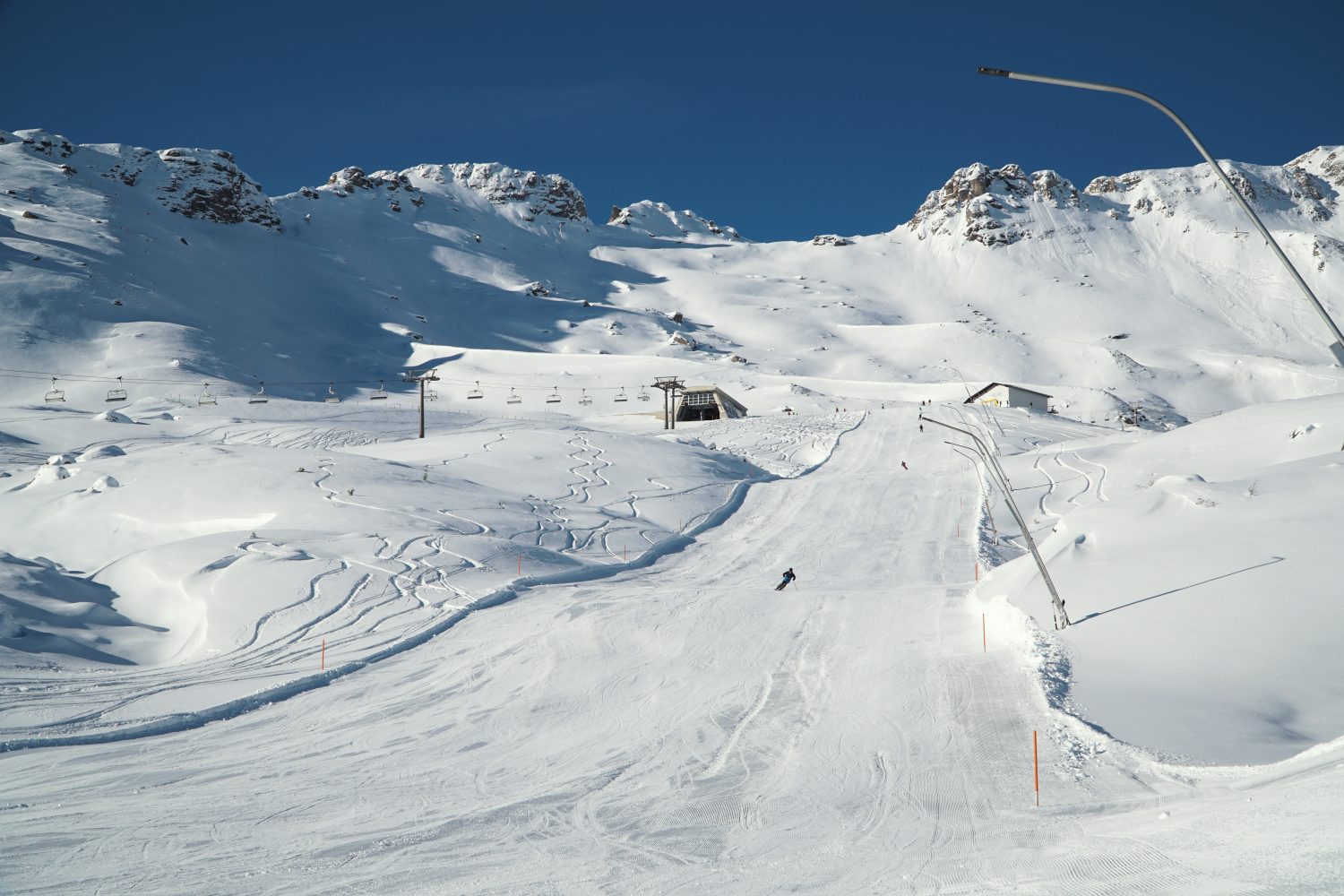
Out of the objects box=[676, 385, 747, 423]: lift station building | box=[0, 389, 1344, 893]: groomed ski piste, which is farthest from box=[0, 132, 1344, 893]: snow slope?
box=[676, 385, 747, 423]: lift station building

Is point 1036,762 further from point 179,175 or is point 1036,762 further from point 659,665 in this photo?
Result: point 179,175

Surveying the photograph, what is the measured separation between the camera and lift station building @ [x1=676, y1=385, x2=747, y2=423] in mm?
81812

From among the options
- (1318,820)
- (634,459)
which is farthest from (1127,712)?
(634,459)

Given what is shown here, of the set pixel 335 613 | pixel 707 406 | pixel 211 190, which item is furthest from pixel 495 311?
pixel 335 613

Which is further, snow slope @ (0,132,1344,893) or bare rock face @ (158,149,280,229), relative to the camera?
bare rock face @ (158,149,280,229)

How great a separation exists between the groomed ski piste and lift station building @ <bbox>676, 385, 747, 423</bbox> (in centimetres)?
Result: 4870

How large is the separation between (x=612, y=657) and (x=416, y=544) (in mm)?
10844

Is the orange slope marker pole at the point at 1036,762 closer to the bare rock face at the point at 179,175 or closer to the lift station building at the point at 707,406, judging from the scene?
the lift station building at the point at 707,406

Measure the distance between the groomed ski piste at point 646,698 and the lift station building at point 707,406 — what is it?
160 feet

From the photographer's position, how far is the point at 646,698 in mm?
16391

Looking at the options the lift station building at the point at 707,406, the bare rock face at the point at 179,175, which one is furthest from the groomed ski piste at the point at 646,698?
the bare rock face at the point at 179,175

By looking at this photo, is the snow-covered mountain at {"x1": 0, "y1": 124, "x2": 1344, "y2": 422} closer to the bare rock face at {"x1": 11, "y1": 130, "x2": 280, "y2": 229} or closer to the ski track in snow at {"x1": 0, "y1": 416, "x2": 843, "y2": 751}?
the bare rock face at {"x1": 11, "y1": 130, "x2": 280, "y2": 229}

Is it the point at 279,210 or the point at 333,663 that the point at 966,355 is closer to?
the point at 333,663

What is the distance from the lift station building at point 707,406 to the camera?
8181 cm
